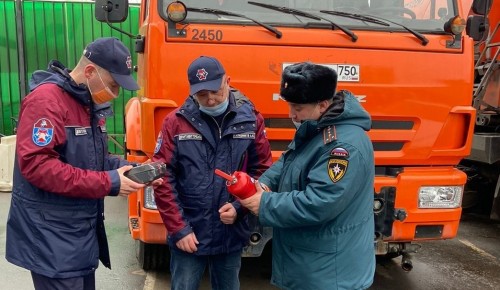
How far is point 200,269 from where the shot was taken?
8.48 ft

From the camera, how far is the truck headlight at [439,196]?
325cm

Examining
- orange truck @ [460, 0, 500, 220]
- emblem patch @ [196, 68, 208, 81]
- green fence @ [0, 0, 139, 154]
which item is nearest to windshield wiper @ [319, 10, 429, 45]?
emblem patch @ [196, 68, 208, 81]

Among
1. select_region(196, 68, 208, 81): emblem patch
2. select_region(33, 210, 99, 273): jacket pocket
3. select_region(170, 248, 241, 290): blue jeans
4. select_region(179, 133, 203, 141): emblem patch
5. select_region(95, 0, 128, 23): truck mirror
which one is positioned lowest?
select_region(170, 248, 241, 290): blue jeans

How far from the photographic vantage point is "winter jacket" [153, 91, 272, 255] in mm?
2395

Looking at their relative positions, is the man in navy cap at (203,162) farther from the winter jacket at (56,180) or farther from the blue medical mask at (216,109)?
the winter jacket at (56,180)

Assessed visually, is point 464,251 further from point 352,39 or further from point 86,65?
point 86,65

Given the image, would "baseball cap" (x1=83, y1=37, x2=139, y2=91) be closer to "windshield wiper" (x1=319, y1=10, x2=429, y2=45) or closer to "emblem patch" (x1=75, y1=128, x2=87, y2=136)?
"emblem patch" (x1=75, y1=128, x2=87, y2=136)

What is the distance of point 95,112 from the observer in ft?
7.17

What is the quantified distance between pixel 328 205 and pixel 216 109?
84 centimetres

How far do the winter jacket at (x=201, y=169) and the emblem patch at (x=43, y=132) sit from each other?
622 millimetres

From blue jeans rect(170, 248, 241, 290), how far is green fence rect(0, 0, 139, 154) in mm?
5882

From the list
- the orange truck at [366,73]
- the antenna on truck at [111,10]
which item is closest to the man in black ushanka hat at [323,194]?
the orange truck at [366,73]

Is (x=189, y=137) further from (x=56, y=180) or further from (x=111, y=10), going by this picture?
(x=111, y=10)

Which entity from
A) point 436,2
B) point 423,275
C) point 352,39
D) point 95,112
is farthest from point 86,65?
point 423,275
